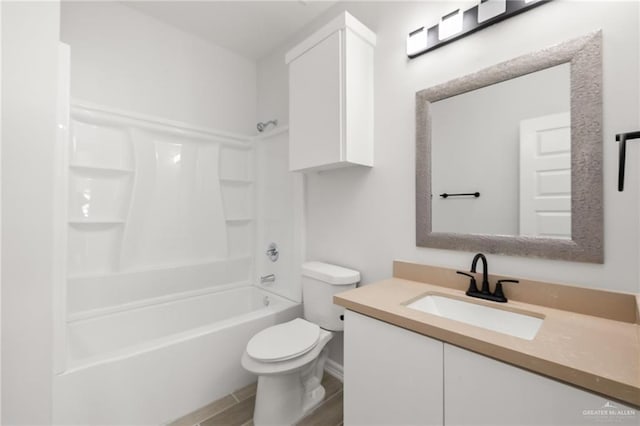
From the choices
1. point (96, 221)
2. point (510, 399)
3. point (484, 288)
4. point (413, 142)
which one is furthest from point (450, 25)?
point (96, 221)

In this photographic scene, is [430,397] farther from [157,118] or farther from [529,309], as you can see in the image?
[157,118]

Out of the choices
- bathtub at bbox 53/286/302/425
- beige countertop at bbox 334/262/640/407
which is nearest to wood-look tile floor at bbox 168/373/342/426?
bathtub at bbox 53/286/302/425

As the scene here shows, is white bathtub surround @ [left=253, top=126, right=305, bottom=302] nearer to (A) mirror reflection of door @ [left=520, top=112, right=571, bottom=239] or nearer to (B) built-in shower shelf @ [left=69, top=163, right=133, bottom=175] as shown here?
(B) built-in shower shelf @ [left=69, top=163, right=133, bottom=175]

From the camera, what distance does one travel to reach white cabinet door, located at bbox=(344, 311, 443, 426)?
0.91 m

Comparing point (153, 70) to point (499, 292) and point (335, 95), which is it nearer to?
point (335, 95)

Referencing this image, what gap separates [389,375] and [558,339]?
1.80 ft

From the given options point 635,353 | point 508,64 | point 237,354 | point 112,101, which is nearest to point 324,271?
point 237,354

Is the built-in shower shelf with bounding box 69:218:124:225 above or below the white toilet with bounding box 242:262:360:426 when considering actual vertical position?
above

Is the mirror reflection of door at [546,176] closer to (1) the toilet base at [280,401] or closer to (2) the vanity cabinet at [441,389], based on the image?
(2) the vanity cabinet at [441,389]

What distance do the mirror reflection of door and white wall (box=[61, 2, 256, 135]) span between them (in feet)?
7.40

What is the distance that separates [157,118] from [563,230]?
8.25ft

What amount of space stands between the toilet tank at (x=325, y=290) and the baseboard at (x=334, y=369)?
0.38 m

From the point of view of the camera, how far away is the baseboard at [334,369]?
1.86m

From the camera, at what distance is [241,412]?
1.55 m
